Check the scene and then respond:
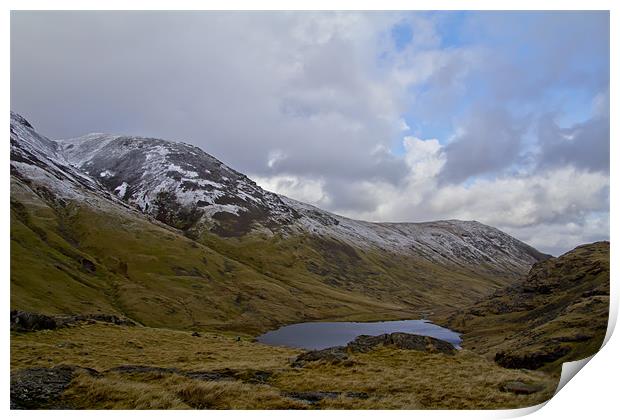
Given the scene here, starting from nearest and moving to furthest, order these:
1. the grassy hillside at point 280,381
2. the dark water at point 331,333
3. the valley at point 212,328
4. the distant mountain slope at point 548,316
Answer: the grassy hillside at point 280,381 < the valley at point 212,328 < the distant mountain slope at point 548,316 < the dark water at point 331,333

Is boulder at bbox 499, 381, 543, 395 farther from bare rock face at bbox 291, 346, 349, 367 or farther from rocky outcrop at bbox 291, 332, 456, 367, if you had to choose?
bare rock face at bbox 291, 346, 349, 367

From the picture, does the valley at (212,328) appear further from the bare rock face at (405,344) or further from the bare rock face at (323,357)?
the bare rock face at (405,344)

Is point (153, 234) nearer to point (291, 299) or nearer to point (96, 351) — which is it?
point (291, 299)

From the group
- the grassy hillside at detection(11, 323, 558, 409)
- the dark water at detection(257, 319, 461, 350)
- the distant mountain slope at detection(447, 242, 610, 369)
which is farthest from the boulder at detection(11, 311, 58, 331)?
the dark water at detection(257, 319, 461, 350)

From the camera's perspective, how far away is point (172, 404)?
2323 centimetres

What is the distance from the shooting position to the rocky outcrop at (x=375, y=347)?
35.2 meters

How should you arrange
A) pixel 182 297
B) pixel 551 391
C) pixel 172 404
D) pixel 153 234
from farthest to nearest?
pixel 153 234, pixel 182 297, pixel 551 391, pixel 172 404

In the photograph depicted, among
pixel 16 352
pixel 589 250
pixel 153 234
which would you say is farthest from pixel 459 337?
pixel 153 234

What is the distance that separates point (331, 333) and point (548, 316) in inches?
2359

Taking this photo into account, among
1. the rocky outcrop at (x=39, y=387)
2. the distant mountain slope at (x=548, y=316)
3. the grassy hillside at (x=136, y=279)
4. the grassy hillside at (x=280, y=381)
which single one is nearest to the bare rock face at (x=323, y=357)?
the grassy hillside at (x=280, y=381)

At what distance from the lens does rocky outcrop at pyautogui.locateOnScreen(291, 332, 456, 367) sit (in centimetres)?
3516

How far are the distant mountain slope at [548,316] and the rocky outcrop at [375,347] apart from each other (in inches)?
365

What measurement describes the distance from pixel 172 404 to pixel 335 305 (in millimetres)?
158723

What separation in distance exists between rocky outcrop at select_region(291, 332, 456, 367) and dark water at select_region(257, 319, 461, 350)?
48693 millimetres
